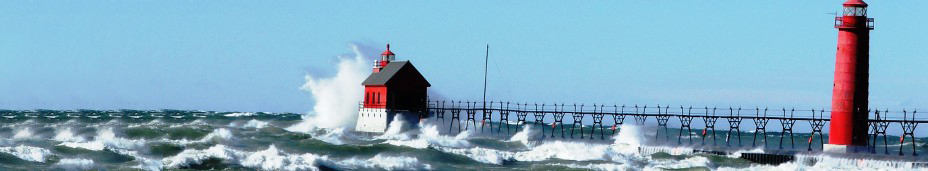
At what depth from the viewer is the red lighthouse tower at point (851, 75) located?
50.8 metres

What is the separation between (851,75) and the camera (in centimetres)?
5088

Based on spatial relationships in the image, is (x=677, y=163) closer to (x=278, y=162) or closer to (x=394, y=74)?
(x=278, y=162)

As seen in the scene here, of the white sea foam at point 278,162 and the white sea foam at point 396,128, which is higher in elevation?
the white sea foam at point 396,128

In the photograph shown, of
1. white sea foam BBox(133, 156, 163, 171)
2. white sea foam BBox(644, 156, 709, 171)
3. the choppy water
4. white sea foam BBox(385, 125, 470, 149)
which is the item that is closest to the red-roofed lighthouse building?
white sea foam BBox(385, 125, 470, 149)

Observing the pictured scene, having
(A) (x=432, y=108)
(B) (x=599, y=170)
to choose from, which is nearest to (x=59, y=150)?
(B) (x=599, y=170)

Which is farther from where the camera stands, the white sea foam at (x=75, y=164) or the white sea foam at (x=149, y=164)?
the white sea foam at (x=75, y=164)

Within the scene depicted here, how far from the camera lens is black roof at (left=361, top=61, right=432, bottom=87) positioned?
74.1m

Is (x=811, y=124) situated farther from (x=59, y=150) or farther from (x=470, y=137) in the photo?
(x=59, y=150)

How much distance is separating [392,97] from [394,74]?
1.20 metres

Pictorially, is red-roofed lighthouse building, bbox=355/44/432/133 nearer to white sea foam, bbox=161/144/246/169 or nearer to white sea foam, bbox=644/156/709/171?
white sea foam, bbox=644/156/709/171

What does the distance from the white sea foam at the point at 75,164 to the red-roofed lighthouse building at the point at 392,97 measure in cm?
3077

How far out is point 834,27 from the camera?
51375mm

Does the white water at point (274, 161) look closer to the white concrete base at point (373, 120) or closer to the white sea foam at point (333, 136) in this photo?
the white sea foam at point (333, 136)

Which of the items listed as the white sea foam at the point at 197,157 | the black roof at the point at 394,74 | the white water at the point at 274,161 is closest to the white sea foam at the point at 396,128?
the black roof at the point at 394,74
